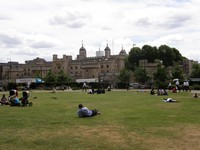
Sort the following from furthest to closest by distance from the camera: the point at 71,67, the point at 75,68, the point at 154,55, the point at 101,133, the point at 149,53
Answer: the point at 71,67
the point at 75,68
the point at 149,53
the point at 154,55
the point at 101,133

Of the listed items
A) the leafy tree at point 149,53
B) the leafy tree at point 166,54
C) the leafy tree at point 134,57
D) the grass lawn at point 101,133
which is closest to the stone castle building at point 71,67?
the leafy tree at point 134,57

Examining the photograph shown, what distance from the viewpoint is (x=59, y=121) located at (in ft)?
58.9

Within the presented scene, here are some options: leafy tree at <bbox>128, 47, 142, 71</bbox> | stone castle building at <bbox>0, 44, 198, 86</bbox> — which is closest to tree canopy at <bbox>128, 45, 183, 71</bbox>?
leafy tree at <bbox>128, 47, 142, 71</bbox>

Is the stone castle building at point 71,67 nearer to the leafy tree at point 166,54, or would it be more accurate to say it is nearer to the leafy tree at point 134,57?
the leafy tree at point 134,57

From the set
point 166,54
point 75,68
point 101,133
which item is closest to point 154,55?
point 166,54

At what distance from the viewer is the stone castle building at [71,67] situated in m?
→ 158

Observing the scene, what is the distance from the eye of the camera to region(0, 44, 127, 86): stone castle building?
158375 millimetres

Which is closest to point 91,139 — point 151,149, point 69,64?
point 151,149

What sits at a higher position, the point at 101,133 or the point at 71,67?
the point at 71,67

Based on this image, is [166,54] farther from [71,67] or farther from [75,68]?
[71,67]

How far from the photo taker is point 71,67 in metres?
176

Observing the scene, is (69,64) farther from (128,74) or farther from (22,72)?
(128,74)

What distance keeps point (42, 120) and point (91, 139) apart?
618 cm

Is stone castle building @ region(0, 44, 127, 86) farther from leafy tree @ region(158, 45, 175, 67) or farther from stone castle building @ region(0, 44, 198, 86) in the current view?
leafy tree @ region(158, 45, 175, 67)
